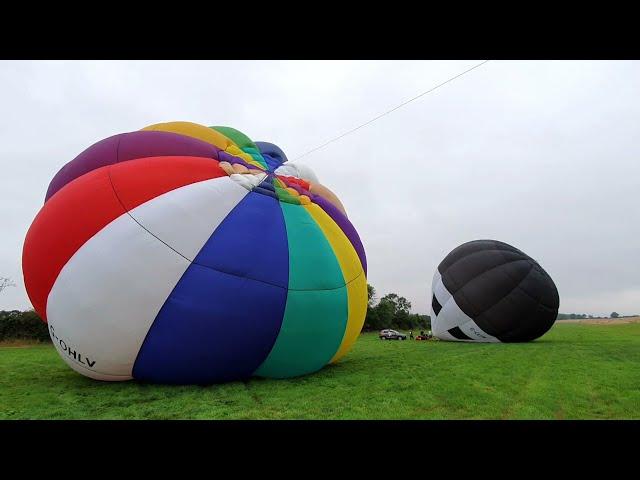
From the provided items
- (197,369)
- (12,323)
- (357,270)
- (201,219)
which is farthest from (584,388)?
(12,323)

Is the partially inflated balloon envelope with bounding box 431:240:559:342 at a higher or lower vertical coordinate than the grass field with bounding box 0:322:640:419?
higher

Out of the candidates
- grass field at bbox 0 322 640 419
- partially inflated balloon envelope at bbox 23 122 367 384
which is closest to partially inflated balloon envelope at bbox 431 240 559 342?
grass field at bbox 0 322 640 419

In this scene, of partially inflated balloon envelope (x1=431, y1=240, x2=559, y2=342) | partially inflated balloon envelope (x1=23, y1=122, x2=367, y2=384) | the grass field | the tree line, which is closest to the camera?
the grass field

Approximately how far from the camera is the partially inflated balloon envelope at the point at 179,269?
5.33 meters

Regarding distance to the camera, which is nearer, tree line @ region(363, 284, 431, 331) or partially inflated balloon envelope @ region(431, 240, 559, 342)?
partially inflated balloon envelope @ region(431, 240, 559, 342)

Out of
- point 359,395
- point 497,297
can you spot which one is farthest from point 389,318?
point 359,395

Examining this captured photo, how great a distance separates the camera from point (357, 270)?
7504 mm

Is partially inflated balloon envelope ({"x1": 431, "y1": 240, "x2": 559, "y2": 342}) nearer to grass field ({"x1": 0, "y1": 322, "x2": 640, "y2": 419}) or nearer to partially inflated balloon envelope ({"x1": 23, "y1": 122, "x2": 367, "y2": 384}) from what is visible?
grass field ({"x1": 0, "y1": 322, "x2": 640, "y2": 419})

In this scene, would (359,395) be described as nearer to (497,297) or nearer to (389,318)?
(497,297)

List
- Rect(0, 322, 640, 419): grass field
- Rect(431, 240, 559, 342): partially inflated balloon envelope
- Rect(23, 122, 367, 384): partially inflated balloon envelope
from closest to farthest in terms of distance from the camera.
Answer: Rect(0, 322, 640, 419): grass field
Rect(23, 122, 367, 384): partially inflated balloon envelope
Rect(431, 240, 559, 342): partially inflated balloon envelope

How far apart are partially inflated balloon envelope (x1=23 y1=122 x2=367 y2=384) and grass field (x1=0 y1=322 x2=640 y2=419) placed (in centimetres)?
46

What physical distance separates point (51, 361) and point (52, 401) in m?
4.46

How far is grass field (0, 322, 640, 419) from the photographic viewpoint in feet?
14.4

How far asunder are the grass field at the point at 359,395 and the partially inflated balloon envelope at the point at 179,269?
463 millimetres
